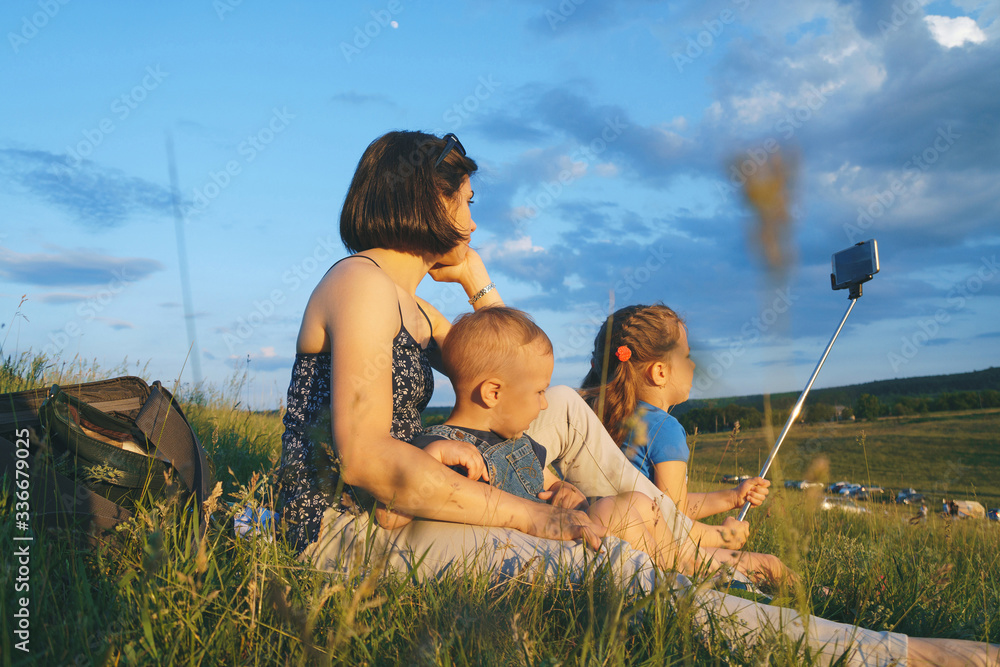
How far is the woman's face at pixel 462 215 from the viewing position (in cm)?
263

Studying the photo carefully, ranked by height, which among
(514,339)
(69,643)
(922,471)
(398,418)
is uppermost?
(514,339)

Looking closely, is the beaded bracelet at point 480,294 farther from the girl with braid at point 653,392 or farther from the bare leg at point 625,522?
the bare leg at point 625,522

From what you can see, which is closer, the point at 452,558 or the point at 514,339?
the point at 452,558

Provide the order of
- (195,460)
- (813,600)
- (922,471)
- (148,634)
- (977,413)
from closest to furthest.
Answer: (148,634) → (195,460) → (813,600) → (922,471) → (977,413)

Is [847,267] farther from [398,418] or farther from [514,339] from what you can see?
[398,418]

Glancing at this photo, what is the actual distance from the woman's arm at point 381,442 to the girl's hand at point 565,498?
1.12 ft

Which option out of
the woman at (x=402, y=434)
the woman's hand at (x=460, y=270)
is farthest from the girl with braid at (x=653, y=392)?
the woman's hand at (x=460, y=270)

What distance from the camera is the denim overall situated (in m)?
2.52

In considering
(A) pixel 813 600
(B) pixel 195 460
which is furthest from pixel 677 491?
(B) pixel 195 460

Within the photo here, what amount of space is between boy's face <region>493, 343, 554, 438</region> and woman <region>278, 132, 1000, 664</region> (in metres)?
0.32

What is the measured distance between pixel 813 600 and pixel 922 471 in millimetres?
15813

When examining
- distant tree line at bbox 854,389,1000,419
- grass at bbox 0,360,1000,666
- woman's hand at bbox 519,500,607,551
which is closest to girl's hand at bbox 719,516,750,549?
grass at bbox 0,360,1000,666

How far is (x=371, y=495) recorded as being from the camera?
2.04 m

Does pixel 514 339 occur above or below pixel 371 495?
above
